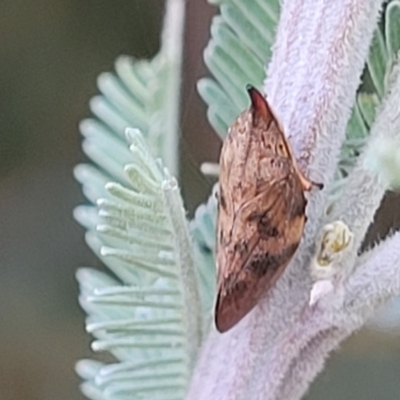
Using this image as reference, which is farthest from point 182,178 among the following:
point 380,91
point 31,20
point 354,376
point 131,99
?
point 31,20

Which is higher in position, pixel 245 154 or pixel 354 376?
pixel 245 154

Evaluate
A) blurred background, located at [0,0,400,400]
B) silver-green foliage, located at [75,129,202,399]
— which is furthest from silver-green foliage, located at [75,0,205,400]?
blurred background, located at [0,0,400,400]

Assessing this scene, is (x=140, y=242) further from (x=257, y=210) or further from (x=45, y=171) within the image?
(x=45, y=171)

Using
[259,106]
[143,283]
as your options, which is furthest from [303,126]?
[143,283]

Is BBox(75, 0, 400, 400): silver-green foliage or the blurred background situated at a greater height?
the blurred background

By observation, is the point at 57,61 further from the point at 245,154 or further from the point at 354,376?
the point at 245,154

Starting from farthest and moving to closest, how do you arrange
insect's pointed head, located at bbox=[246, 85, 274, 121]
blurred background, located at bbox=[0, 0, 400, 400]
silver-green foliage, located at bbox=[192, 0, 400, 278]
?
1. blurred background, located at bbox=[0, 0, 400, 400]
2. silver-green foliage, located at bbox=[192, 0, 400, 278]
3. insect's pointed head, located at bbox=[246, 85, 274, 121]

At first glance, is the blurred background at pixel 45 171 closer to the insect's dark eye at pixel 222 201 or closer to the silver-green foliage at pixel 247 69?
the silver-green foliage at pixel 247 69

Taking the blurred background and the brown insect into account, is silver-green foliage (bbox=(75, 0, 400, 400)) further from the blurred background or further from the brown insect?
the blurred background
